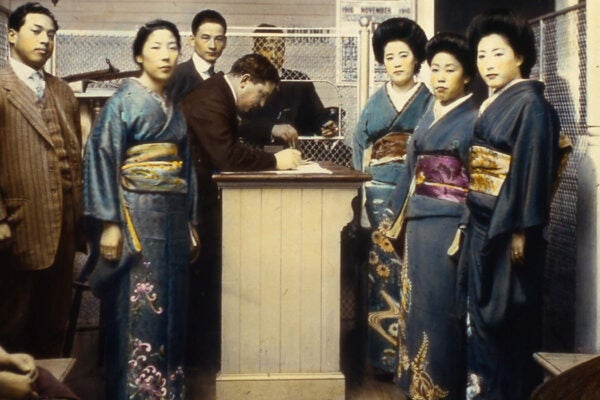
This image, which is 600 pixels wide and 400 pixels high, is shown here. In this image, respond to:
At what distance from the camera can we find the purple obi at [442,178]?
3.22 metres

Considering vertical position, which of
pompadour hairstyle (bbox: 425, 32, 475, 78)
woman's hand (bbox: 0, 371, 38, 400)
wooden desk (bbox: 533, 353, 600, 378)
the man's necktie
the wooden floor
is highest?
pompadour hairstyle (bbox: 425, 32, 475, 78)

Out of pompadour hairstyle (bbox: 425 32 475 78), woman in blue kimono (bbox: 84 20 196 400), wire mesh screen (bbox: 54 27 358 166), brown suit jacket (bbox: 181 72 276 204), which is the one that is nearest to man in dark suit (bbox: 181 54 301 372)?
brown suit jacket (bbox: 181 72 276 204)

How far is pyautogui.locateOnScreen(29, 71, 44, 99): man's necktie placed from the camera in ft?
10.8

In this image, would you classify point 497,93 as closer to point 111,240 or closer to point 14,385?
point 111,240

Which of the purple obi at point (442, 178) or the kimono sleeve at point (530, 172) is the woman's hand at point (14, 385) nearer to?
the kimono sleeve at point (530, 172)

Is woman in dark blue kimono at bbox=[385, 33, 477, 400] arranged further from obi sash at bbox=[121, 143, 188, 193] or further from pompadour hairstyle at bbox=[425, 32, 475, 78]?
obi sash at bbox=[121, 143, 188, 193]

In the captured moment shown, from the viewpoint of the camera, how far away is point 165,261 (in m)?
3.22

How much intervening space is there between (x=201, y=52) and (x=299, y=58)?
93.4 inches

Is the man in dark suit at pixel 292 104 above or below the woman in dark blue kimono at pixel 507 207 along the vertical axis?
above

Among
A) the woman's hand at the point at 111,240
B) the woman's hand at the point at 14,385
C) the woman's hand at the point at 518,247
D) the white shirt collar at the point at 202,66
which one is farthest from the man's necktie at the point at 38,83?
the woman's hand at the point at 518,247

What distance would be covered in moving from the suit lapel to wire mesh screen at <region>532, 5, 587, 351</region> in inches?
82.9

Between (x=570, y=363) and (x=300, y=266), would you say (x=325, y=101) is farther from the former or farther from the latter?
(x=570, y=363)

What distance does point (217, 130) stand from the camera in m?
3.49

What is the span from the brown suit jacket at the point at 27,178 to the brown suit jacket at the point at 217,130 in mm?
571
